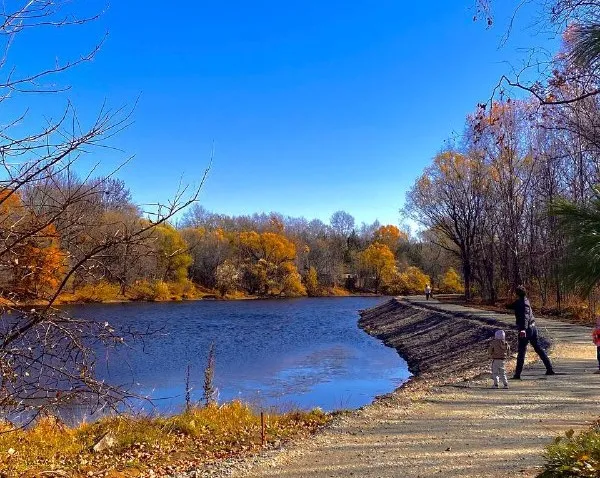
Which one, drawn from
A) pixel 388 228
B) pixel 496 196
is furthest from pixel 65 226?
pixel 388 228

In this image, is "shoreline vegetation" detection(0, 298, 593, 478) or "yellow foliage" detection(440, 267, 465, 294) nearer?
"shoreline vegetation" detection(0, 298, 593, 478)

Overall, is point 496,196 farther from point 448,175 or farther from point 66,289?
point 66,289

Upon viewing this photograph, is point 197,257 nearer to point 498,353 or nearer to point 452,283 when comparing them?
point 452,283

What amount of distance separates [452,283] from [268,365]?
51.8 m

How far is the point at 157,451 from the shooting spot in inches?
368

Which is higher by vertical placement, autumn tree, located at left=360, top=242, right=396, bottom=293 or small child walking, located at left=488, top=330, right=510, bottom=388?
autumn tree, located at left=360, top=242, right=396, bottom=293

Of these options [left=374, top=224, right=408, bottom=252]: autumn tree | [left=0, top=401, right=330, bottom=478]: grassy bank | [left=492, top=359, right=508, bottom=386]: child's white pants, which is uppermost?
[left=374, top=224, right=408, bottom=252]: autumn tree

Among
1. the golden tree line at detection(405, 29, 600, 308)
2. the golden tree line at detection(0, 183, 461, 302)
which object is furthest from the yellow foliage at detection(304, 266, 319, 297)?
the golden tree line at detection(405, 29, 600, 308)

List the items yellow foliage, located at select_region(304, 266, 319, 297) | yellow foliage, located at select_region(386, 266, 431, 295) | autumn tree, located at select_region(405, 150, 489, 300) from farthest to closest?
yellow foliage, located at select_region(304, 266, 319, 297) → yellow foliage, located at select_region(386, 266, 431, 295) → autumn tree, located at select_region(405, 150, 489, 300)

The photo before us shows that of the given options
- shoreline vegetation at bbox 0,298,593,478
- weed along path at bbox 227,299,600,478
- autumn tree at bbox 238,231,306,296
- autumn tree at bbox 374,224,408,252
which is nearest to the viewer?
weed along path at bbox 227,299,600,478

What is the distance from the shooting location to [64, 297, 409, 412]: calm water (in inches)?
675

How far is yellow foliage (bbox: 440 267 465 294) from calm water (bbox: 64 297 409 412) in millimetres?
33420

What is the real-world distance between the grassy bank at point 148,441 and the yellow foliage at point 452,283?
61.3 metres

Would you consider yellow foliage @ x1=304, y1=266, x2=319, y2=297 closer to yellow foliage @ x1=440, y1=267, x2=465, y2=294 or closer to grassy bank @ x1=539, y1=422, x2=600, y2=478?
yellow foliage @ x1=440, y1=267, x2=465, y2=294
